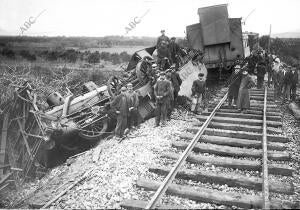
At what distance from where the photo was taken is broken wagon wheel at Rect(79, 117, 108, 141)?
35.5 ft

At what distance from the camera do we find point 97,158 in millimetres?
8375

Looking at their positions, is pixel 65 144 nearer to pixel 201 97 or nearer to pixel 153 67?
pixel 153 67

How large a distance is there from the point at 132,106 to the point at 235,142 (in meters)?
3.83

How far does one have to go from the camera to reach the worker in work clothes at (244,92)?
35.2 feet

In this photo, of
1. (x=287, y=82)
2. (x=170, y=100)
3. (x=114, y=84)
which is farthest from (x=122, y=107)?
(x=287, y=82)

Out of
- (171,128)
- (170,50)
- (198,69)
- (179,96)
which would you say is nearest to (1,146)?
(171,128)

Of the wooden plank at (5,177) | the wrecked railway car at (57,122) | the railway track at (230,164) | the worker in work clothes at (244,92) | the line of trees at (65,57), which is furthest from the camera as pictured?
the line of trees at (65,57)

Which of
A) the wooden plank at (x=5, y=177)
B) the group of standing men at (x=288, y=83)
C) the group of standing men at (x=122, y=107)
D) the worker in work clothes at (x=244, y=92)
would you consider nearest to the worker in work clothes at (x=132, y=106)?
the group of standing men at (x=122, y=107)

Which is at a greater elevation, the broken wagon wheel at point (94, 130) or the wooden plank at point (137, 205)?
the broken wagon wheel at point (94, 130)

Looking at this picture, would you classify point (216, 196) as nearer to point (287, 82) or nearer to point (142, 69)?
point (142, 69)

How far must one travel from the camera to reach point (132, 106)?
10.6 meters

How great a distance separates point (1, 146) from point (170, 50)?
771cm

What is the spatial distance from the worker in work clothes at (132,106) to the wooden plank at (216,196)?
4.52 meters

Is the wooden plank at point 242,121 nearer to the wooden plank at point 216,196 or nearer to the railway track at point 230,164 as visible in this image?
the railway track at point 230,164
